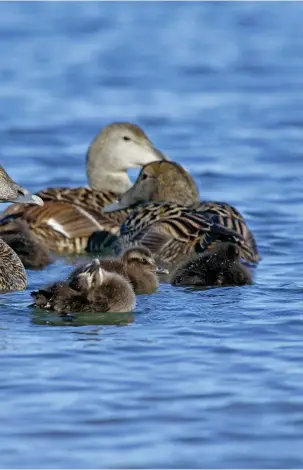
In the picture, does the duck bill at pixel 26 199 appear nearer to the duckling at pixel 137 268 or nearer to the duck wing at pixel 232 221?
the duckling at pixel 137 268

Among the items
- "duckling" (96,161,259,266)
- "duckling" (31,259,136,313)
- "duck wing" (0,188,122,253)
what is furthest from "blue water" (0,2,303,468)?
"duck wing" (0,188,122,253)

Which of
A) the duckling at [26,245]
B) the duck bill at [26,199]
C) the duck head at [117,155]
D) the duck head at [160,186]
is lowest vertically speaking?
the duckling at [26,245]

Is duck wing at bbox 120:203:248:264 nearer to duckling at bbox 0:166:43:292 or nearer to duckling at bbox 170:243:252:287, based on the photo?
duckling at bbox 170:243:252:287

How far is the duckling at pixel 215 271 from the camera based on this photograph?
985 cm

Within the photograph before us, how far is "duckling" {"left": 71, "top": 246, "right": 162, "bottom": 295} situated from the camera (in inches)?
385

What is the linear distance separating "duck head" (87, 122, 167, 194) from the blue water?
94 centimetres

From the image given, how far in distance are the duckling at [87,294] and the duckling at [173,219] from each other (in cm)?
200

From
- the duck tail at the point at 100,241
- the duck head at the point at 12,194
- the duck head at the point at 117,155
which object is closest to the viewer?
the duck head at the point at 12,194

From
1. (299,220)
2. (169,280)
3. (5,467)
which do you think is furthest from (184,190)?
(5,467)

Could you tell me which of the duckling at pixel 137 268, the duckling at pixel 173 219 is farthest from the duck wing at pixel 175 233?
the duckling at pixel 137 268

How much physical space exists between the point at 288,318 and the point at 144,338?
1.06m

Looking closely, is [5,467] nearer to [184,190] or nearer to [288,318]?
[288,318]

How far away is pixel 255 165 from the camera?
15953mm

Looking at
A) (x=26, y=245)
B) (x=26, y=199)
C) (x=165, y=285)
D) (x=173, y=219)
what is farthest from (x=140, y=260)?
(x=26, y=245)
